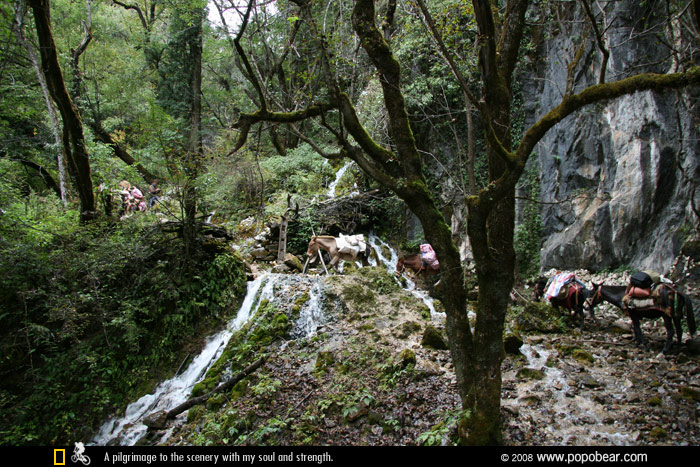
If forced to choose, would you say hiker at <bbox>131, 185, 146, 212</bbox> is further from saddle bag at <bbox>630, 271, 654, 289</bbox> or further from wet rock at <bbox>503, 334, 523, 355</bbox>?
saddle bag at <bbox>630, 271, 654, 289</bbox>

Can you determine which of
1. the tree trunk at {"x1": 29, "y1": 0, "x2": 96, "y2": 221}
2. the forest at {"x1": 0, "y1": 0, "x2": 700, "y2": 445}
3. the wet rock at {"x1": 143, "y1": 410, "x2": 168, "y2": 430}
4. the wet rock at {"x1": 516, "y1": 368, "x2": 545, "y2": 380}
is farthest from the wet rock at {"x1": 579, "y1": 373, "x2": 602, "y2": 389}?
the tree trunk at {"x1": 29, "y1": 0, "x2": 96, "y2": 221}

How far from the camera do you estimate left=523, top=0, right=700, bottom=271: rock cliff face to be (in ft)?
25.8

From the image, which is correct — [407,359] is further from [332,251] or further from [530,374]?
[332,251]

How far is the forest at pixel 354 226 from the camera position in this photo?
13.3ft

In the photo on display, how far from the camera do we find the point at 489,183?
3.94 metres

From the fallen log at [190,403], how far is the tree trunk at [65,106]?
5.60m

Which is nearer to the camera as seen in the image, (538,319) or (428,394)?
(428,394)

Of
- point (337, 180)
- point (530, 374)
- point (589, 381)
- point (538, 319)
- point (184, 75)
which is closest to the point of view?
point (589, 381)

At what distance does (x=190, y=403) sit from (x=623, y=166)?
11.7 meters

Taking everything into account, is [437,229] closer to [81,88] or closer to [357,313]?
[357,313]

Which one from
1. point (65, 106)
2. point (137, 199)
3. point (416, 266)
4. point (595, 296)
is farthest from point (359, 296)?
point (137, 199)

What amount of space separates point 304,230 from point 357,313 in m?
5.31
